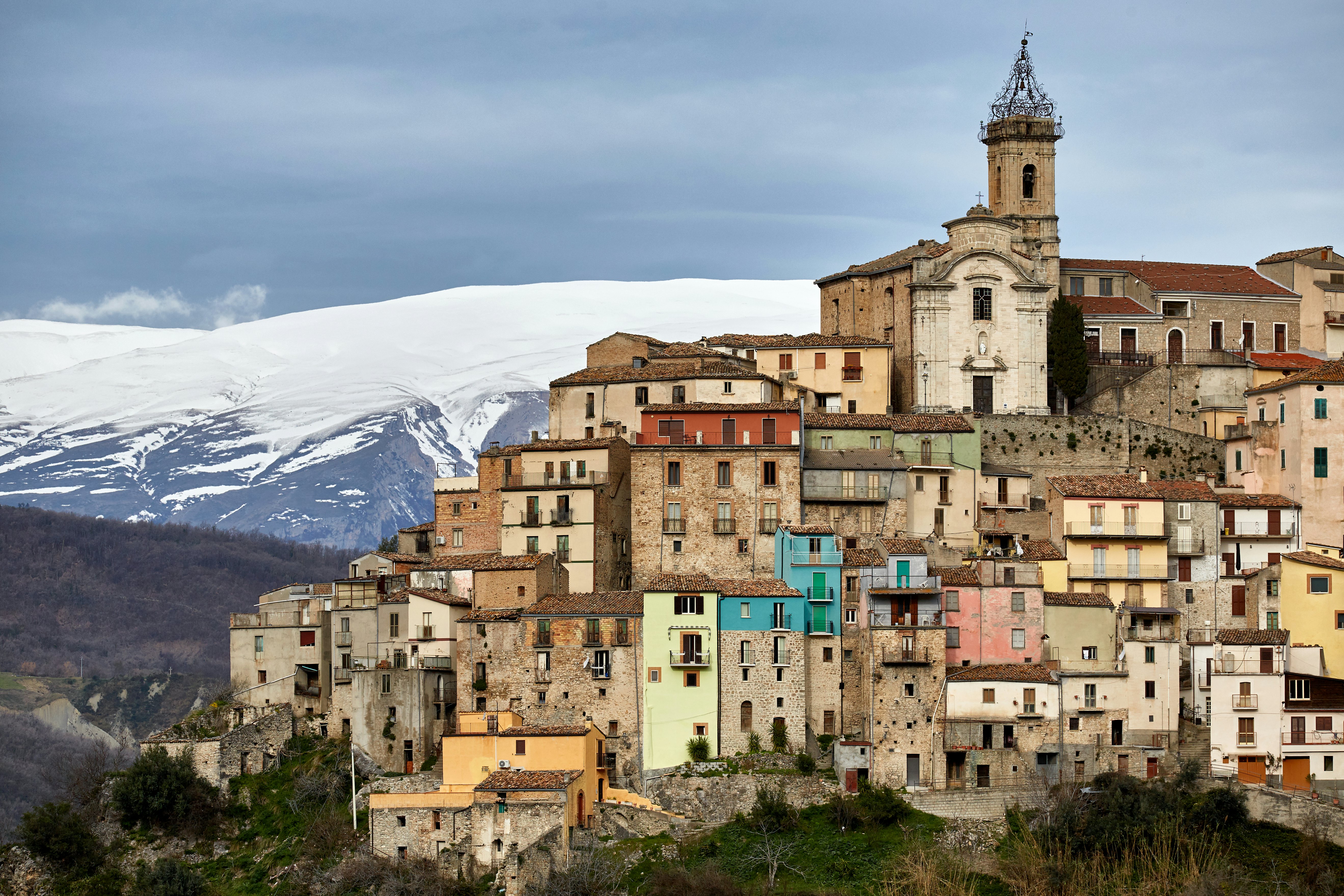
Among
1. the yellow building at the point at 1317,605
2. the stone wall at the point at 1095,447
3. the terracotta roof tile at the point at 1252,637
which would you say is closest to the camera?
the terracotta roof tile at the point at 1252,637

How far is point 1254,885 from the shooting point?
155 ft

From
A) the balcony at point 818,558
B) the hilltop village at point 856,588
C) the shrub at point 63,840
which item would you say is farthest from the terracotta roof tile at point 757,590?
the shrub at point 63,840

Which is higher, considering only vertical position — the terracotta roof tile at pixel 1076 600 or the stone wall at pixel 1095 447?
the stone wall at pixel 1095 447

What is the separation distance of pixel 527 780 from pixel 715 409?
16.5m

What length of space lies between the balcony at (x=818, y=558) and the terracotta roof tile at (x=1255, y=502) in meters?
13.9

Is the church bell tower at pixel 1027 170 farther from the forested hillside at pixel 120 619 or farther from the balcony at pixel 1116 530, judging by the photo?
the forested hillside at pixel 120 619

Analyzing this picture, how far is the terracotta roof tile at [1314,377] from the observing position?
198 feet

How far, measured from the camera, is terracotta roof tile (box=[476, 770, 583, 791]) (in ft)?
161

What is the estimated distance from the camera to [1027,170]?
78812mm

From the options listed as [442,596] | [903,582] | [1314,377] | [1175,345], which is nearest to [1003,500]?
[903,582]

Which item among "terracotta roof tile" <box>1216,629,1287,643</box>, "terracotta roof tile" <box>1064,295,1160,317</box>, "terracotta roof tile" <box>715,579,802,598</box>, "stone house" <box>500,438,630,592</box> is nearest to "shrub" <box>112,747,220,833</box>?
"stone house" <box>500,438,630,592</box>

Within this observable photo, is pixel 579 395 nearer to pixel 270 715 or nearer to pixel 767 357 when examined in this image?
pixel 767 357

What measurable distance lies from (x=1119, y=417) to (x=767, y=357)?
14.3m

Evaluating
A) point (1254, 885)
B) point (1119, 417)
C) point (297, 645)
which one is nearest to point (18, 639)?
point (297, 645)
